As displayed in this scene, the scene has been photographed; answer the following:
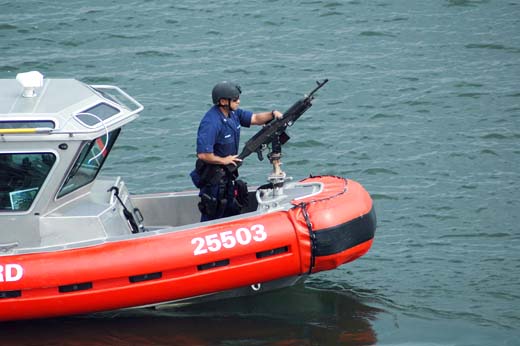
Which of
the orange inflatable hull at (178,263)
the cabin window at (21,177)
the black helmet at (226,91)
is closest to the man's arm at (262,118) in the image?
the black helmet at (226,91)

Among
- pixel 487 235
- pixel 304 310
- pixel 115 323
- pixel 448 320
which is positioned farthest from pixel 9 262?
pixel 487 235

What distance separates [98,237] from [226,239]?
1065 mm

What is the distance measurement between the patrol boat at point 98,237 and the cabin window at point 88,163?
2cm

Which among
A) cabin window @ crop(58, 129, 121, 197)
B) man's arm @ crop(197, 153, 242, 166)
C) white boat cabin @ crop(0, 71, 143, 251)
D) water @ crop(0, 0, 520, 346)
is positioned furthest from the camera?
water @ crop(0, 0, 520, 346)

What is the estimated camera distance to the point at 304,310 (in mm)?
9523

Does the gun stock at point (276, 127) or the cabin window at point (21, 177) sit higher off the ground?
the gun stock at point (276, 127)

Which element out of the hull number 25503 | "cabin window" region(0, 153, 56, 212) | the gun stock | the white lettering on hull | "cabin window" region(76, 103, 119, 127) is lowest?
the white lettering on hull

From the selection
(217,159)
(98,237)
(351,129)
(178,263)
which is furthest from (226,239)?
(351,129)

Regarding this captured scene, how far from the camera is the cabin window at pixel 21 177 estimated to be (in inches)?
335

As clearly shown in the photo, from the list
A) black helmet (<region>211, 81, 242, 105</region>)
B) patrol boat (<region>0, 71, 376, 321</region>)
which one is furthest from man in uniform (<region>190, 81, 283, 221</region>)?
patrol boat (<region>0, 71, 376, 321</region>)

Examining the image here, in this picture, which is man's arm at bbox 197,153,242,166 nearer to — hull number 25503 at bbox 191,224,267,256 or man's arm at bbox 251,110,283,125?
man's arm at bbox 251,110,283,125

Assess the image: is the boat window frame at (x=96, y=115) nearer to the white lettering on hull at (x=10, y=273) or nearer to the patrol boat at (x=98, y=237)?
the patrol boat at (x=98, y=237)

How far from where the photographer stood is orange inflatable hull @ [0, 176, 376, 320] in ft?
27.8

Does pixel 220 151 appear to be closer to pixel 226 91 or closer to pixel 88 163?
pixel 226 91
